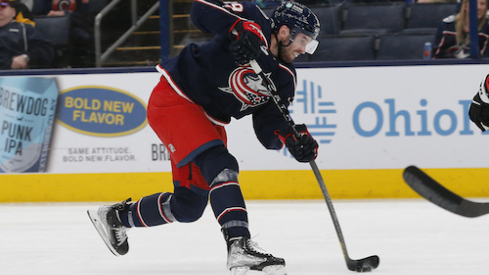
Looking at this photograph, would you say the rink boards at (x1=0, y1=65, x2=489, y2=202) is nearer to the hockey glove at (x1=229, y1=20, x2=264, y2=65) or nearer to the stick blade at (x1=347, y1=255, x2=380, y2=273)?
the stick blade at (x1=347, y1=255, x2=380, y2=273)

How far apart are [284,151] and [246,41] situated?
7.26 ft

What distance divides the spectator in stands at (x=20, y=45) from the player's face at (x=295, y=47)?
2508mm

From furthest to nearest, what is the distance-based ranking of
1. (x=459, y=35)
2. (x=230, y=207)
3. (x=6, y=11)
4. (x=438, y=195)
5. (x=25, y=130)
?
(x=6, y=11) → (x=25, y=130) → (x=459, y=35) → (x=230, y=207) → (x=438, y=195)

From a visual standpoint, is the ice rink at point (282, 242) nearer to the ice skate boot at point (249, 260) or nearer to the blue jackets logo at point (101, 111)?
the ice skate boot at point (249, 260)

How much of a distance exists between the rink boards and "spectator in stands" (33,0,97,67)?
0.39 ft

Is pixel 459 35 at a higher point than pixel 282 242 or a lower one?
higher

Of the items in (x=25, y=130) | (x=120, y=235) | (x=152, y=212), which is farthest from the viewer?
(x=25, y=130)

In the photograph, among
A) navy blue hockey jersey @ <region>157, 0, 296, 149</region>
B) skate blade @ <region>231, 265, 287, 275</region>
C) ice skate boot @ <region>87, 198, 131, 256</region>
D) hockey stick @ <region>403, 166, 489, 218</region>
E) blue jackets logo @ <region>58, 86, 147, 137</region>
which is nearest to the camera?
hockey stick @ <region>403, 166, 489, 218</region>

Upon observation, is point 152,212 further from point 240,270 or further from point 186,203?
point 240,270

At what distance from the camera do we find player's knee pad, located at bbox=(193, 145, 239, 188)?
242 centimetres

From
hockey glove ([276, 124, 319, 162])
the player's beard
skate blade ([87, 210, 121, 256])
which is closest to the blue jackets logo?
skate blade ([87, 210, 121, 256])

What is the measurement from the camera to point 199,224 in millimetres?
3789

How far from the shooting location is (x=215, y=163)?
2439 millimetres

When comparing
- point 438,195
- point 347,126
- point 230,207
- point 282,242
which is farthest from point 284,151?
point 438,195
